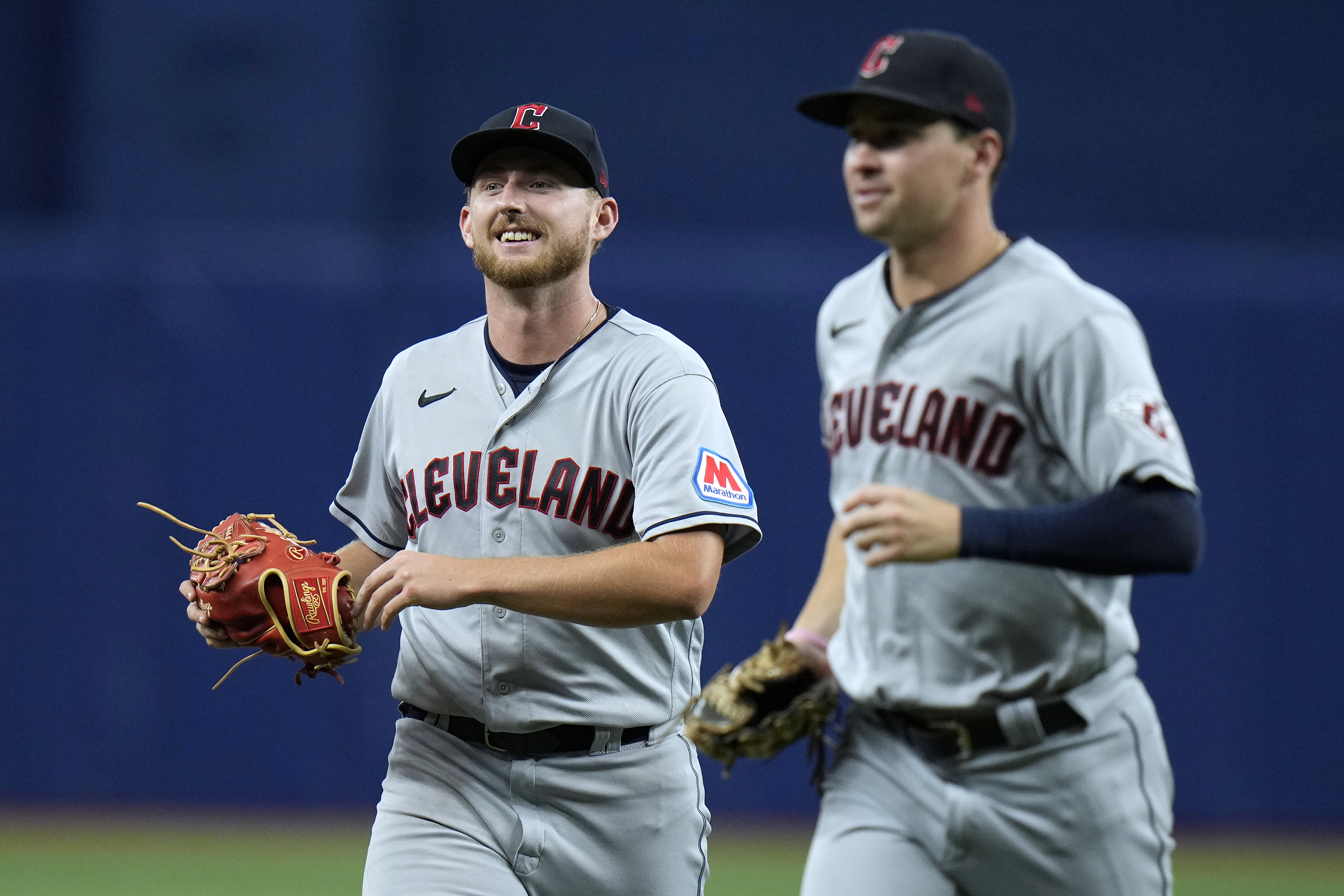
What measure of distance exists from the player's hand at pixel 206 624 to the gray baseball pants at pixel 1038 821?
1.14 m

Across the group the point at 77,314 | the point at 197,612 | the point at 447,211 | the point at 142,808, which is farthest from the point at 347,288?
the point at 197,612

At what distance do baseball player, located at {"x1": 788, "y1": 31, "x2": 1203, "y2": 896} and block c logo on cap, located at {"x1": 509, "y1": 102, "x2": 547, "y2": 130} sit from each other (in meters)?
0.60

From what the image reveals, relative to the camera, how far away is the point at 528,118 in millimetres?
2832

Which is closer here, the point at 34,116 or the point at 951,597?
the point at 951,597

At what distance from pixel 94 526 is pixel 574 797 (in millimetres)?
4676

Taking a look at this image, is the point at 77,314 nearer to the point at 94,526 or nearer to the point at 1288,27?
the point at 94,526

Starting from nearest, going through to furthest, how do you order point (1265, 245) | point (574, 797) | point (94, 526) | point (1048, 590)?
point (1048, 590)
point (574, 797)
point (94, 526)
point (1265, 245)

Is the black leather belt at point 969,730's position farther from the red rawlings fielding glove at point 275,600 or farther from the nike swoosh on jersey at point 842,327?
the red rawlings fielding glove at point 275,600

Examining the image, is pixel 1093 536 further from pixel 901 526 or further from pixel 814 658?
pixel 814 658

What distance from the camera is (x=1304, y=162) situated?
874 centimetres

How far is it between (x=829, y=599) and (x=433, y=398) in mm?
854

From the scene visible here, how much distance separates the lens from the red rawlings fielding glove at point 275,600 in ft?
8.77

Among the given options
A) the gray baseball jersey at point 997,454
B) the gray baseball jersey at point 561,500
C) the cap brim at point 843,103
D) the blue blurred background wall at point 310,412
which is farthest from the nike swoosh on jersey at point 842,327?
the blue blurred background wall at point 310,412

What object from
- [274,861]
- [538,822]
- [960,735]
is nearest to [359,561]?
[538,822]
